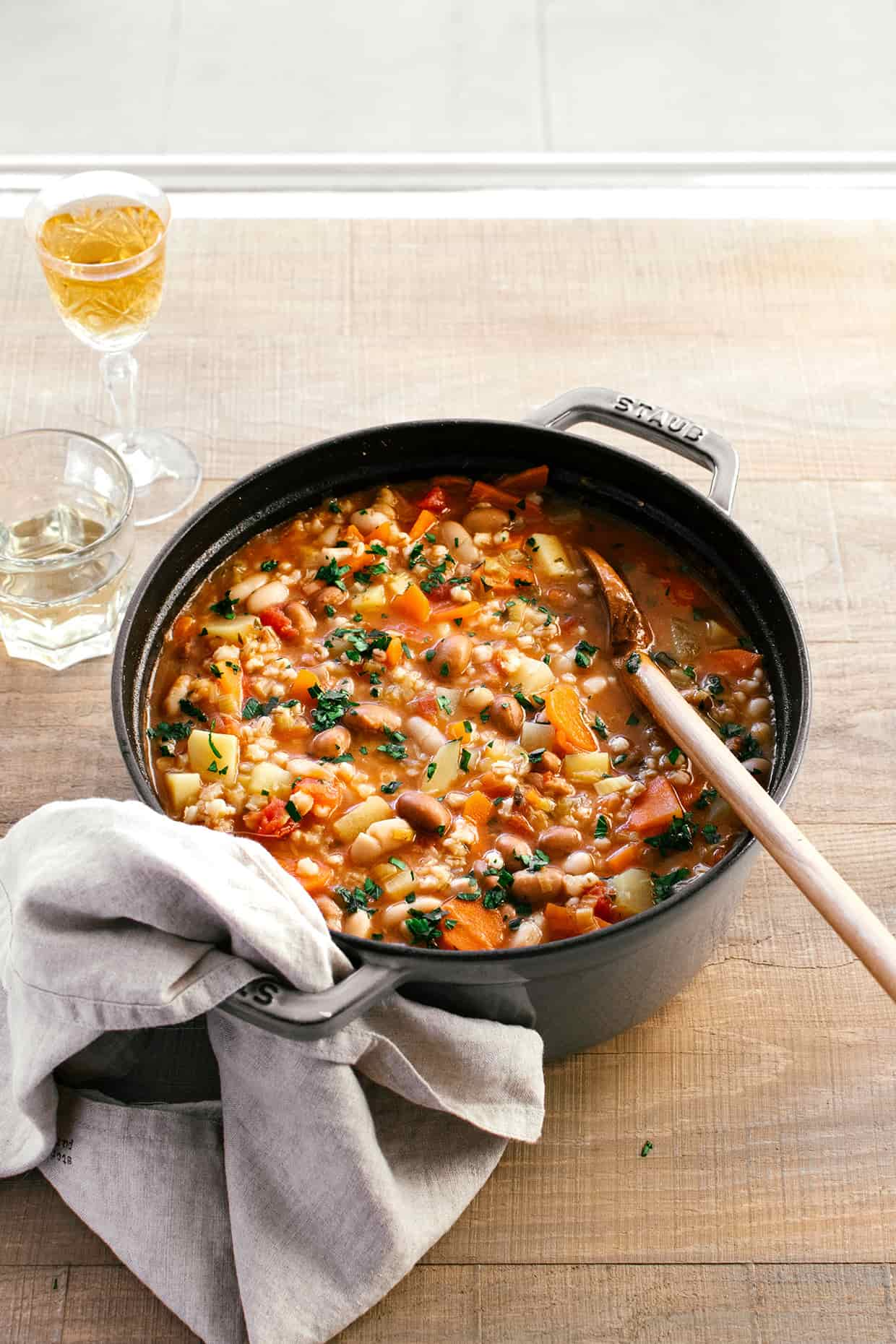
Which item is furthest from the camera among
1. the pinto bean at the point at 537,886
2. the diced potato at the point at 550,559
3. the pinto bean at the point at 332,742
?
the diced potato at the point at 550,559

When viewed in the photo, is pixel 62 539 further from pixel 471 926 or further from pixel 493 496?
pixel 471 926

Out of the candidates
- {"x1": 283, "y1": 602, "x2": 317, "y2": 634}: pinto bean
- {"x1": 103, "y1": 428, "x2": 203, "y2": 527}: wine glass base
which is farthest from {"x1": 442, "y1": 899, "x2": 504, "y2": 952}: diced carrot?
{"x1": 103, "y1": 428, "x2": 203, "y2": 527}: wine glass base

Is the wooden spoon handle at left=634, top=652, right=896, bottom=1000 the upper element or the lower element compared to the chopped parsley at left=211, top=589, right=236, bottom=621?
upper

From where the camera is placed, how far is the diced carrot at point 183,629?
307cm

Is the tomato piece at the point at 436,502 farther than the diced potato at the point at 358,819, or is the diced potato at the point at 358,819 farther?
the tomato piece at the point at 436,502

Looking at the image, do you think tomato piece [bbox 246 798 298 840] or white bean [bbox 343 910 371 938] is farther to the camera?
tomato piece [bbox 246 798 298 840]

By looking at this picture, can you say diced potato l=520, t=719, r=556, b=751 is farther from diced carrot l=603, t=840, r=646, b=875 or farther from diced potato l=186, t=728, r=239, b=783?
diced potato l=186, t=728, r=239, b=783

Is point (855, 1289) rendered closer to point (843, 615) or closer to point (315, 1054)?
point (315, 1054)

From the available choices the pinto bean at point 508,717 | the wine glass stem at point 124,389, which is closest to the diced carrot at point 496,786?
the pinto bean at point 508,717

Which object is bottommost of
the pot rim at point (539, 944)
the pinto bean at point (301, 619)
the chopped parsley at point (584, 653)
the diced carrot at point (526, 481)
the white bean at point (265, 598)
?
the chopped parsley at point (584, 653)

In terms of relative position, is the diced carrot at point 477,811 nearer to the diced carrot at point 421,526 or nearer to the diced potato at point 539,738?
the diced potato at point 539,738

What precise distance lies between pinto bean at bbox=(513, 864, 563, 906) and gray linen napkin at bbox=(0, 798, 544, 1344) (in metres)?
0.23

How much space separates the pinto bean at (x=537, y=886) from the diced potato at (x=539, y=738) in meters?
0.30

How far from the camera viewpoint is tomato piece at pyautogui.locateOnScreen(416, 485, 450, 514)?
3.28 meters
